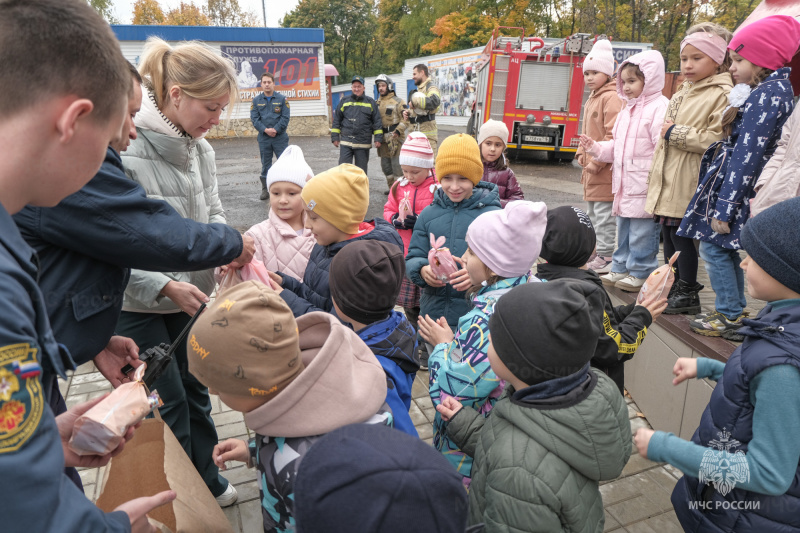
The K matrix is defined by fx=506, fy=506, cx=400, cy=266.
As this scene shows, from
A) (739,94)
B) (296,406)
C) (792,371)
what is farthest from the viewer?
(739,94)

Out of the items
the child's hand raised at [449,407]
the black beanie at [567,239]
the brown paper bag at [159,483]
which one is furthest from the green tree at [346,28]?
the brown paper bag at [159,483]

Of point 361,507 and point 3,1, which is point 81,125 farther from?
point 361,507

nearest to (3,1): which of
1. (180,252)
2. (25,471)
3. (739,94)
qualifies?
(25,471)

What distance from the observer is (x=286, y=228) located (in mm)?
3217

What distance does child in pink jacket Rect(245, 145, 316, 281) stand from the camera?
3.20 metres

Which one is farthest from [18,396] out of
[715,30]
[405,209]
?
[715,30]

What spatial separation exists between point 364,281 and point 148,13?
56278 mm

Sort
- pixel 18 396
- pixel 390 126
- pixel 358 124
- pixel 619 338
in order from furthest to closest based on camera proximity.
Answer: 1. pixel 390 126
2. pixel 358 124
3. pixel 619 338
4. pixel 18 396

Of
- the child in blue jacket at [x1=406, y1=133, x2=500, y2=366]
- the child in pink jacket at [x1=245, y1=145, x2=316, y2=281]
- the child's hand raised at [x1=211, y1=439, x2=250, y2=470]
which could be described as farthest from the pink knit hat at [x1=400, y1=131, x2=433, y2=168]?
the child's hand raised at [x1=211, y1=439, x2=250, y2=470]

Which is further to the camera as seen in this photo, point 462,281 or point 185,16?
→ point 185,16

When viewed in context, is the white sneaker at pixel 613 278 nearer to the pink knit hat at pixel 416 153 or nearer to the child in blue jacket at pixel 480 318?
the pink knit hat at pixel 416 153

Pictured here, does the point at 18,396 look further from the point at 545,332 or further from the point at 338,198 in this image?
the point at 338,198

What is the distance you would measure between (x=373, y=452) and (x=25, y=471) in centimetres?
56

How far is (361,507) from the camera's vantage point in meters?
0.90
